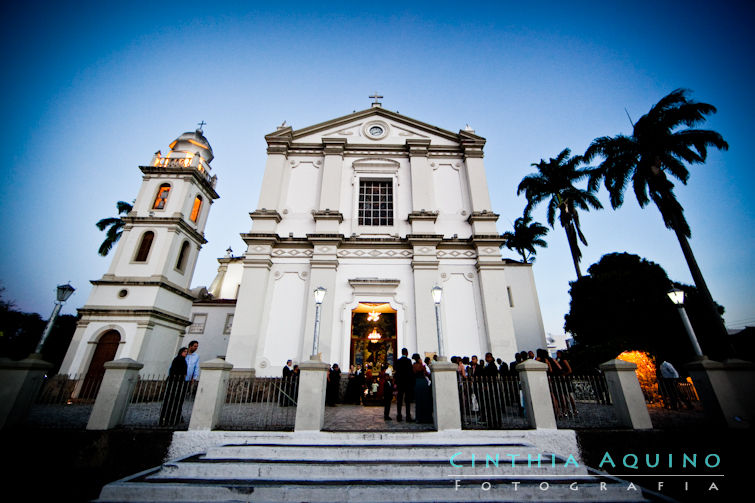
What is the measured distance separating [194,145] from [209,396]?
71.3 feet

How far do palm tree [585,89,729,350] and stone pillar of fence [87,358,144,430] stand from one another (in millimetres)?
20905

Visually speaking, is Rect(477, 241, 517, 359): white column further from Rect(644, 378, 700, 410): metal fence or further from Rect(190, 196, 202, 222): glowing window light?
Rect(190, 196, 202, 222): glowing window light

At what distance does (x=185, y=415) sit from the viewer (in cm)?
762

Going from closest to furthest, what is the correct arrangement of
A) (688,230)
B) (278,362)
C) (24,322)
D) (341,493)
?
(341,493)
(278,362)
(688,230)
(24,322)

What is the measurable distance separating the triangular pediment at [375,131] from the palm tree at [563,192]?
936cm

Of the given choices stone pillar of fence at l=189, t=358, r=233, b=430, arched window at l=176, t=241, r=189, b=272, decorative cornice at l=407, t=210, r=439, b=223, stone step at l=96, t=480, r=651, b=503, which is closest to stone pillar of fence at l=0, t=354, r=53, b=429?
stone pillar of fence at l=189, t=358, r=233, b=430

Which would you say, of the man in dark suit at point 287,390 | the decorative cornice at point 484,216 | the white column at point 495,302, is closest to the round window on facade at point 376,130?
the decorative cornice at point 484,216

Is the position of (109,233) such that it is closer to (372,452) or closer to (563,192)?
(372,452)

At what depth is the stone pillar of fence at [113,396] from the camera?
6.03 meters

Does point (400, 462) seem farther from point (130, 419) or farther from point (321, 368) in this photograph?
point (130, 419)

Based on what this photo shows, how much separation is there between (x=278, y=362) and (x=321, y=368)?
656cm

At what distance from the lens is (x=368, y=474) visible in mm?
4320

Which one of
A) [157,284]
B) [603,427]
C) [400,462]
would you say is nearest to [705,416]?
[603,427]

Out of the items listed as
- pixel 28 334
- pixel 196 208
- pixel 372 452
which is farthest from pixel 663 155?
pixel 28 334
